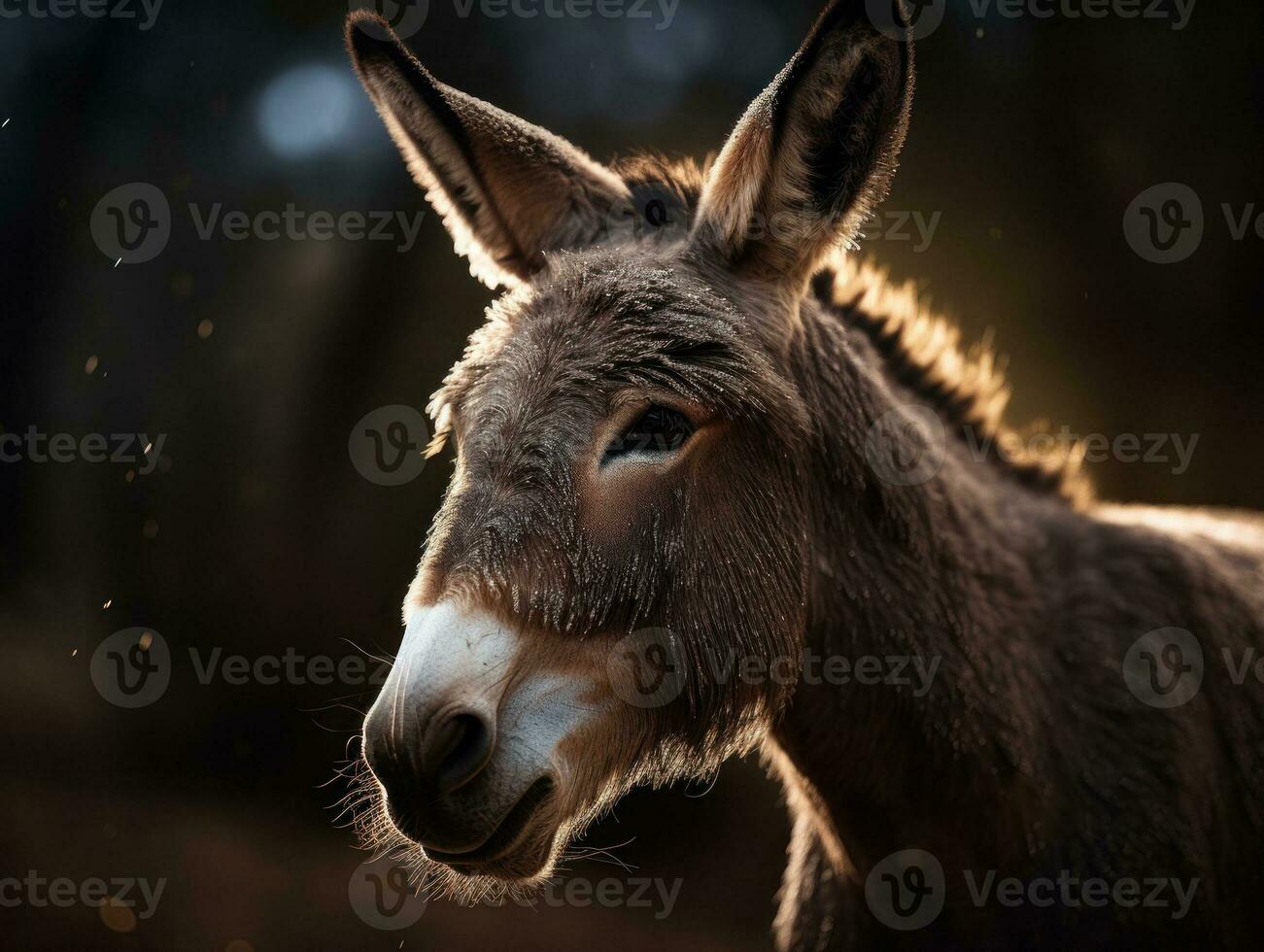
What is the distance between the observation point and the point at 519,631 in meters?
1.48

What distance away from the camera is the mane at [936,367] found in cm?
232

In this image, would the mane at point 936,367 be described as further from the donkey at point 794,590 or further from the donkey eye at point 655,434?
the donkey eye at point 655,434

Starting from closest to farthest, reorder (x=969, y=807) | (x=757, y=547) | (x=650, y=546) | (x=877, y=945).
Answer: (x=650, y=546) < (x=757, y=547) < (x=969, y=807) < (x=877, y=945)

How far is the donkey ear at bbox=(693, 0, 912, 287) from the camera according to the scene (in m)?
1.66

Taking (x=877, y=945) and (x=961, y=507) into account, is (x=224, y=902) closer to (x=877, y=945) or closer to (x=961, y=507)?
(x=877, y=945)

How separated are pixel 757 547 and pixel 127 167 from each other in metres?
3.74

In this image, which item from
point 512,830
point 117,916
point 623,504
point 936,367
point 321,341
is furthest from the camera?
point 321,341

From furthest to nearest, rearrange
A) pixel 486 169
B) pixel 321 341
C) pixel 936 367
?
pixel 321 341
pixel 936 367
pixel 486 169

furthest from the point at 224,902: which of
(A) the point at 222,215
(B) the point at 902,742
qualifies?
(B) the point at 902,742

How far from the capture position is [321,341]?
4.37m

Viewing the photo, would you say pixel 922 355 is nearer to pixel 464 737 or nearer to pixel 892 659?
pixel 892 659

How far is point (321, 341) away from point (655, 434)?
3171 mm

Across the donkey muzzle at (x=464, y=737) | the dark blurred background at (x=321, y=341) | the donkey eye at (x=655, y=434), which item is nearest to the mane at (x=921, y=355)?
the donkey eye at (x=655, y=434)

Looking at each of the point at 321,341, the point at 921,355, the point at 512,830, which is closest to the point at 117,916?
the point at 321,341
